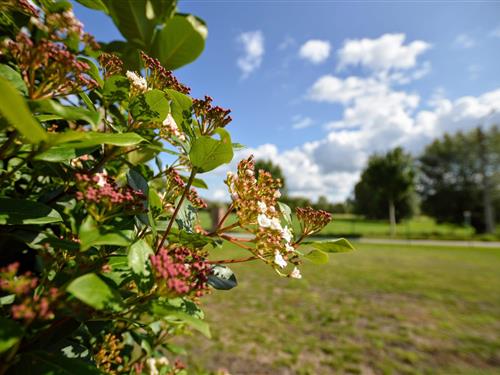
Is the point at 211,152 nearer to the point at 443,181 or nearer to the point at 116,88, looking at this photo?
the point at 116,88

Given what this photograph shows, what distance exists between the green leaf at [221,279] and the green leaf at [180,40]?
0.64 meters

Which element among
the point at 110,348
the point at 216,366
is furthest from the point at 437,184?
the point at 110,348

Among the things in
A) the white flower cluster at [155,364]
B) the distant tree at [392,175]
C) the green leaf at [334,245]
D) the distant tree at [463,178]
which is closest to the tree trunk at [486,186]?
the distant tree at [463,178]

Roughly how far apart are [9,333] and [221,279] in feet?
1.51

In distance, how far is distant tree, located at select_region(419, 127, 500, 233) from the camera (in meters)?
34.1

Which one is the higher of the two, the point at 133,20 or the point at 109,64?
the point at 133,20

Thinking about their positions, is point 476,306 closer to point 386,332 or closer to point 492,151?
point 386,332

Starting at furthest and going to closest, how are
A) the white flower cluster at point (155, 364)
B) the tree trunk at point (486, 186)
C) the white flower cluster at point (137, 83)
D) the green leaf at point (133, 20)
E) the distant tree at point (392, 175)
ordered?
the distant tree at point (392, 175), the tree trunk at point (486, 186), the white flower cluster at point (155, 364), the green leaf at point (133, 20), the white flower cluster at point (137, 83)

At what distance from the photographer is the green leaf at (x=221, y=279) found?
0.79 m

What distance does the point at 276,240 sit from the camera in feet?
2.69

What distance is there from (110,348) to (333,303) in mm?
7218

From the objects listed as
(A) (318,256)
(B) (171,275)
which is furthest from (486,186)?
(B) (171,275)

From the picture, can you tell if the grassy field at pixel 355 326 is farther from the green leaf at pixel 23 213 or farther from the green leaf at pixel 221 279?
the green leaf at pixel 23 213

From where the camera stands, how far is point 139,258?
1.88 feet
